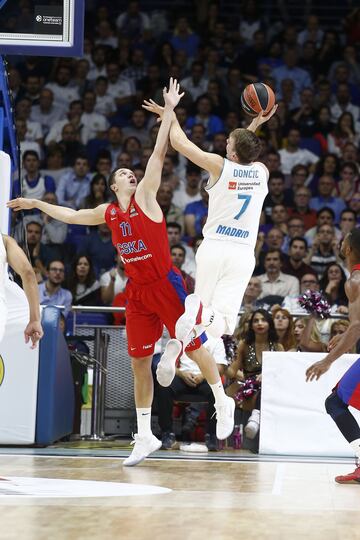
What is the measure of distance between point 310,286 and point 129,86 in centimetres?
566

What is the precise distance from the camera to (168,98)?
747cm

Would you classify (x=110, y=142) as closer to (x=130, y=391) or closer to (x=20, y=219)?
(x=20, y=219)

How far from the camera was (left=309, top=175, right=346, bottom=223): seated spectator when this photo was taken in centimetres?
1388

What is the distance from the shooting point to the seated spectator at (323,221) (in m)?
13.1

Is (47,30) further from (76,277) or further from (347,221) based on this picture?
(347,221)

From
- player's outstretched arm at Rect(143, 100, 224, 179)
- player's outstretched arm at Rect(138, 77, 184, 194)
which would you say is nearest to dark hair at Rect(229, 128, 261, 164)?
player's outstretched arm at Rect(143, 100, 224, 179)

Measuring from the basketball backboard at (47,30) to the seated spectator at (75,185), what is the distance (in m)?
5.58

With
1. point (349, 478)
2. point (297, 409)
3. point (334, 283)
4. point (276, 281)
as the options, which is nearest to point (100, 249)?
point (276, 281)

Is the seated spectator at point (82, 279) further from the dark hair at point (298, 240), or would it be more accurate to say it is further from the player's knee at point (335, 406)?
the player's knee at point (335, 406)

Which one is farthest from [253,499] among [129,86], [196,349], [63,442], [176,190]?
[129,86]

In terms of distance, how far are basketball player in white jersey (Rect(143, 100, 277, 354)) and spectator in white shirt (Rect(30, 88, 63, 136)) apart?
8262 millimetres

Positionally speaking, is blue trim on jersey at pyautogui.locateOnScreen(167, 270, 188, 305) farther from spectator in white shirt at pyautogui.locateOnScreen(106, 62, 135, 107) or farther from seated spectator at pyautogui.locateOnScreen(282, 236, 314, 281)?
spectator in white shirt at pyautogui.locateOnScreen(106, 62, 135, 107)

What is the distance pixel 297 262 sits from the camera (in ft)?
40.8

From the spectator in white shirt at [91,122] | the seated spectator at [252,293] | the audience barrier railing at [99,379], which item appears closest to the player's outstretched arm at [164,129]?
the audience barrier railing at [99,379]
